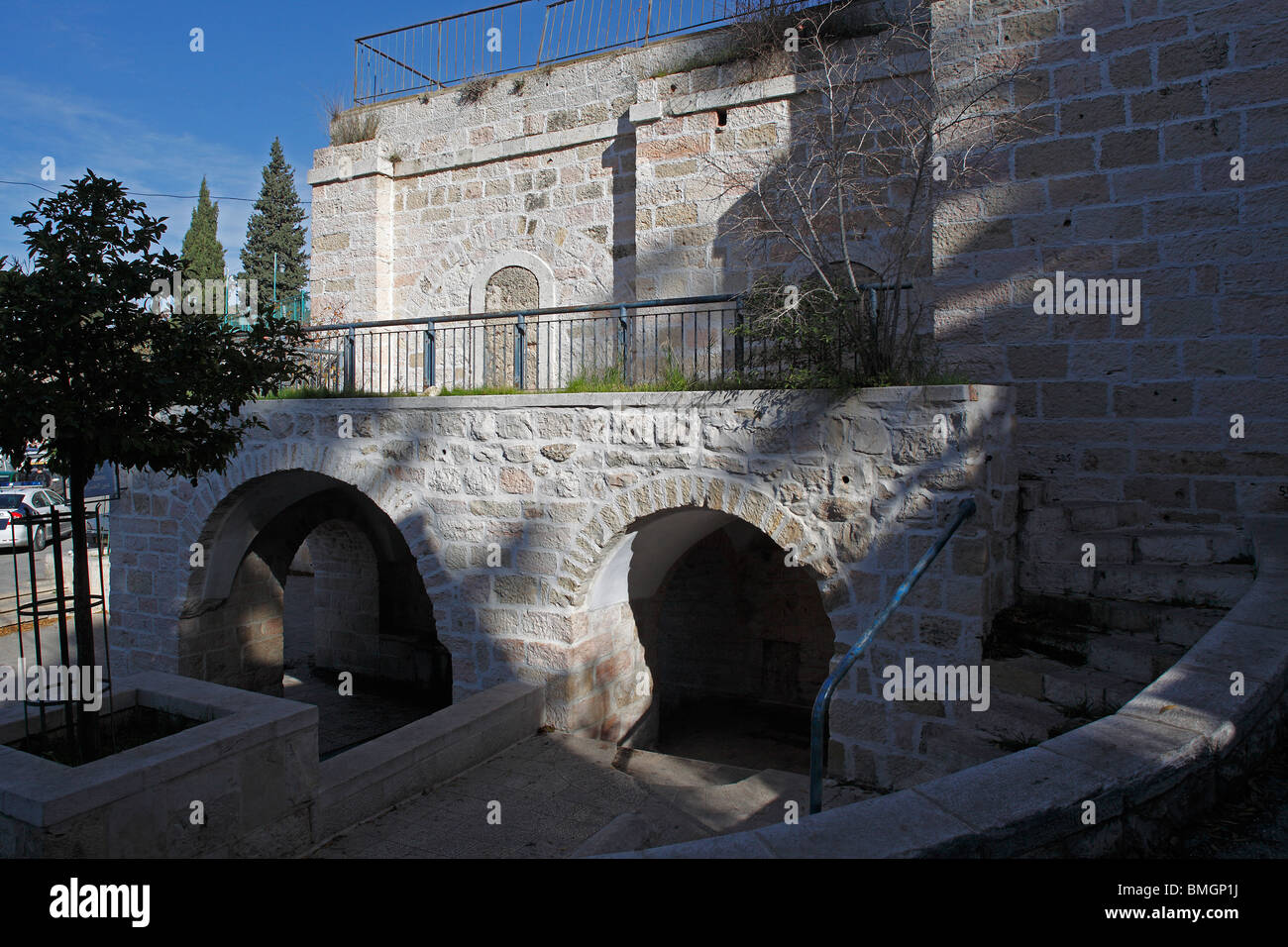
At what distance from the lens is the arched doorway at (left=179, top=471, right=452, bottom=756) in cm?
828

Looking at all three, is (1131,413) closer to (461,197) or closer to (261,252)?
(461,197)

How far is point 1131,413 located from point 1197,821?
3.97 m

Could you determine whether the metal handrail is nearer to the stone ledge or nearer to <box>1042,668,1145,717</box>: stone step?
the stone ledge

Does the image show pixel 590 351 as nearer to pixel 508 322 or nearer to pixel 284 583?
pixel 508 322

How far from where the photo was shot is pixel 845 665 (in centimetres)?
395

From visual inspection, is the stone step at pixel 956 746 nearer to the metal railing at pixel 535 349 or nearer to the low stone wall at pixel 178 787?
the metal railing at pixel 535 349

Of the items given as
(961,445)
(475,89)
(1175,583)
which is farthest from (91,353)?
(475,89)

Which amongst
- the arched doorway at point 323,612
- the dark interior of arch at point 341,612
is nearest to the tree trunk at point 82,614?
the arched doorway at point 323,612

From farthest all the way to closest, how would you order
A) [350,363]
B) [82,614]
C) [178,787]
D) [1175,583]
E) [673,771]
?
[350,363]
[673,771]
[1175,583]
[82,614]
[178,787]

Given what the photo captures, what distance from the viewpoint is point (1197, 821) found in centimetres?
241

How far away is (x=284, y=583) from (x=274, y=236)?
88.6 ft

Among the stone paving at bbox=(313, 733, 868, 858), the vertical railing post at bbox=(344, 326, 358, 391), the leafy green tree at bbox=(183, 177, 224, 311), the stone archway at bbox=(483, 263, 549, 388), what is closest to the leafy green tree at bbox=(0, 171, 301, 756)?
the stone paving at bbox=(313, 733, 868, 858)

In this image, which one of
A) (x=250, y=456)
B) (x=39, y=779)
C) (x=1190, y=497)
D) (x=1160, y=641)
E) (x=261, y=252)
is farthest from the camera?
(x=261, y=252)
